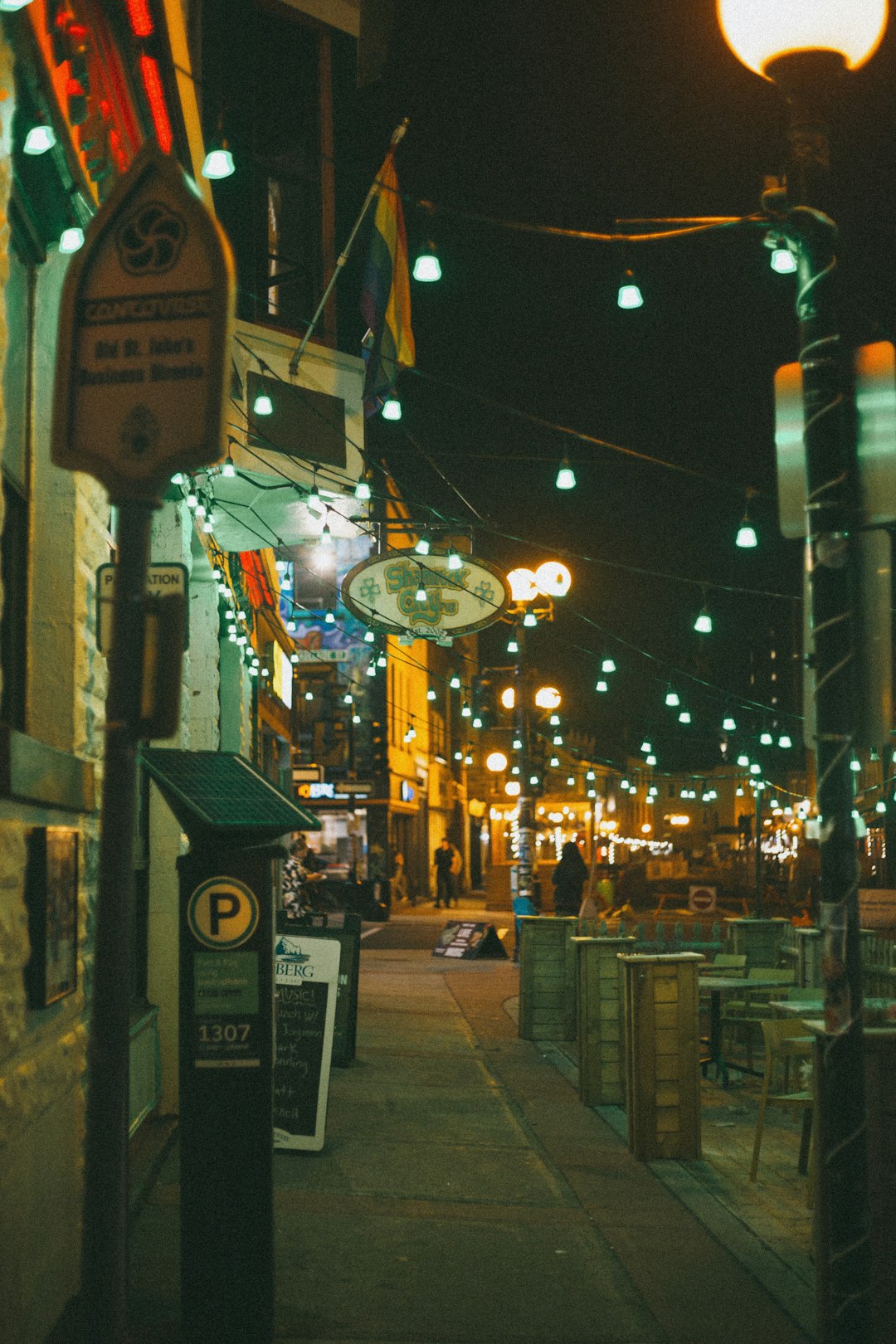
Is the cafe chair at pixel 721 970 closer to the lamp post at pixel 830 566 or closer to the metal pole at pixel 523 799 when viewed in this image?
the lamp post at pixel 830 566

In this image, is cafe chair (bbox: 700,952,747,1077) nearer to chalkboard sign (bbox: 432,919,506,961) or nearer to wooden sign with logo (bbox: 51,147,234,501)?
wooden sign with logo (bbox: 51,147,234,501)

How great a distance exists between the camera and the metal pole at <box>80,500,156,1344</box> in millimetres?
2734

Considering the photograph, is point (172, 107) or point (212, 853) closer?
point (212, 853)

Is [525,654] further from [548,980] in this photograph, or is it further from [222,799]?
[222,799]

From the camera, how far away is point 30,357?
5184 millimetres

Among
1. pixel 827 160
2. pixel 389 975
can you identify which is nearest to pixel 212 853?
pixel 827 160

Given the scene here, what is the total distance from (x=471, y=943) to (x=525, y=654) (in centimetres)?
556

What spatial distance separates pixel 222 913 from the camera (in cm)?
516

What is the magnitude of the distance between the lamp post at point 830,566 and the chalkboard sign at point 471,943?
55.0 ft

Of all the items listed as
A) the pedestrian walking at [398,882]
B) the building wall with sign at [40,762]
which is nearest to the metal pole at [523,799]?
the building wall with sign at [40,762]

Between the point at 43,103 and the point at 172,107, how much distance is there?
337 centimetres

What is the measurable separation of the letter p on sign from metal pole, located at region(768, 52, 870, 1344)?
7.62ft

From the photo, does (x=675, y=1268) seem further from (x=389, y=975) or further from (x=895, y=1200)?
(x=389, y=975)

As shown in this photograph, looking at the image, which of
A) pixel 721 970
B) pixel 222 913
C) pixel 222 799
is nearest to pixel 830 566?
pixel 222 799
